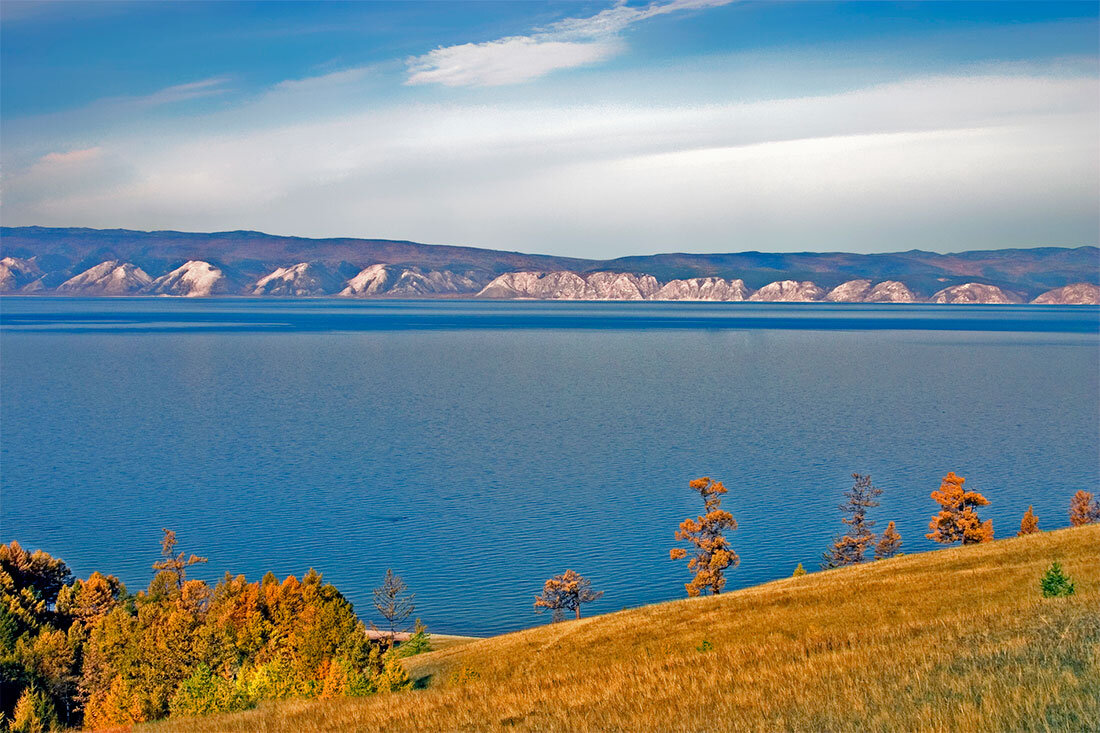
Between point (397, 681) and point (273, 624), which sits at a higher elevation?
point (397, 681)

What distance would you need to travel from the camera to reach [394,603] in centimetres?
5928

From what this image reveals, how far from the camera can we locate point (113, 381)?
174250 millimetres

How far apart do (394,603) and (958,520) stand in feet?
128

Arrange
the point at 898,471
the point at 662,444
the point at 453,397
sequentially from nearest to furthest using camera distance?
1. the point at 898,471
2. the point at 662,444
3. the point at 453,397

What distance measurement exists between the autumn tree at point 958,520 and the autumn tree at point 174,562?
52.0 meters

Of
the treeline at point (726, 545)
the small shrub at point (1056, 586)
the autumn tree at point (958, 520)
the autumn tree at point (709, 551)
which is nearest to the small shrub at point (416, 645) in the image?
the treeline at point (726, 545)

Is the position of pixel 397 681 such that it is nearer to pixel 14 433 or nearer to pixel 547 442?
pixel 547 442

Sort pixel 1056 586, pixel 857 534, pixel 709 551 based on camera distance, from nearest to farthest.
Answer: pixel 1056 586
pixel 709 551
pixel 857 534

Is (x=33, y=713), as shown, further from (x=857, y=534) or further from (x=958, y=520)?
(x=958, y=520)

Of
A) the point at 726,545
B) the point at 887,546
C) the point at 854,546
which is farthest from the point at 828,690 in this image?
the point at 887,546

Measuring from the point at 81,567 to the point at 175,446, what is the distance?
47.4m

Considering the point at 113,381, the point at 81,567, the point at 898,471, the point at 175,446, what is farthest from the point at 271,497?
the point at 113,381

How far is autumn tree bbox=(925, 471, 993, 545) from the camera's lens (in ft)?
203

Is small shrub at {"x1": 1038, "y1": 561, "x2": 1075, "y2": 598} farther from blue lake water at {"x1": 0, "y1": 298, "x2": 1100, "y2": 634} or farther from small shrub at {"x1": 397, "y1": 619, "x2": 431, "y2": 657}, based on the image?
blue lake water at {"x1": 0, "y1": 298, "x2": 1100, "y2": 634}
